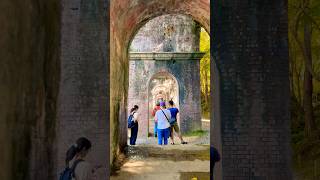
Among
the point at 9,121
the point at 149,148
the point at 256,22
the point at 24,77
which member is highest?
the point at 256,22

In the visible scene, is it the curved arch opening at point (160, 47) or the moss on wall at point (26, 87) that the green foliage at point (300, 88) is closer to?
the moss on wall at point (26, 87)

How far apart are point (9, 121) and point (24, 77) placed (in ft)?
1.94

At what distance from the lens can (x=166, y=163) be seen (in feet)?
30.3

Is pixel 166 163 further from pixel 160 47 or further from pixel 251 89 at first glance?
pixel 160 47

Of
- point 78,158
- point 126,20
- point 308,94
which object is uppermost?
point 126,20

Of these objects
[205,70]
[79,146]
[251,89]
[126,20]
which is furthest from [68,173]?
[205,70]

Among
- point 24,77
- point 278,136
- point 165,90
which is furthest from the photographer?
point 165,90

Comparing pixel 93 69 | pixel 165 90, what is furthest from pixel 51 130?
pixel 165 90

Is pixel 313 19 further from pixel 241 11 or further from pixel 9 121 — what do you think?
pixel 9 121

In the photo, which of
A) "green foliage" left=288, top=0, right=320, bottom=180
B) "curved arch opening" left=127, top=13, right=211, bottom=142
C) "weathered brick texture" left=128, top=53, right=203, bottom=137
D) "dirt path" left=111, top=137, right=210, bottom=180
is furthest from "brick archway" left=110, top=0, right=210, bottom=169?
"weathered brick texture" left=128, top=53, right=203, bottom=137

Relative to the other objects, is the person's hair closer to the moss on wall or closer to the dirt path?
the moss on wall

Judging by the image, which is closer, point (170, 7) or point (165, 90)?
point (170, 7)

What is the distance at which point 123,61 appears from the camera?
10594 millimetres

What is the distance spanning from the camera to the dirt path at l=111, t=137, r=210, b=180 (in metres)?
7.86
